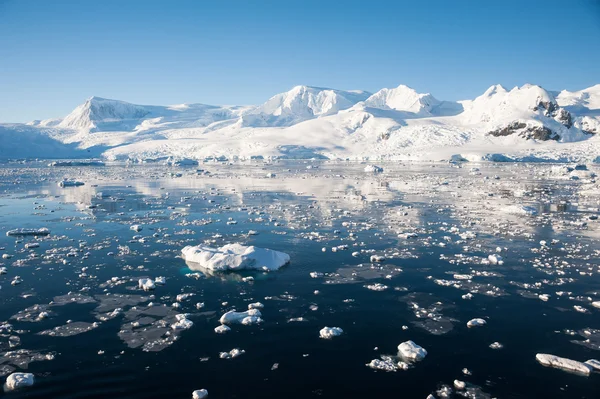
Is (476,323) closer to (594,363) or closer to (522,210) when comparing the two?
(594,363)

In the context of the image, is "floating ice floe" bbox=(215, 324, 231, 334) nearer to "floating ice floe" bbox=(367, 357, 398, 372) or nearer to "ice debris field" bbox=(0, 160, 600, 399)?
"ice debris field" bbox=(0, 160, 600, 399)

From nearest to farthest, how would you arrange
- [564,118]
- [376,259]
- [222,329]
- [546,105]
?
[222,329]
[376,259]
[564,118]
[546,105]

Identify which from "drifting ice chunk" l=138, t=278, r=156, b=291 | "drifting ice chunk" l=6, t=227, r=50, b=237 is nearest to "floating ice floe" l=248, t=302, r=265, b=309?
"drifting ice chunk" l=138, t=278, r=156, b=291

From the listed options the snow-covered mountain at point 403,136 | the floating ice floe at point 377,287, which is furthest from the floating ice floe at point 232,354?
the snow-covered mountain at point 403,136

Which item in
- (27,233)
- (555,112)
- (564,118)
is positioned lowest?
(27,233)

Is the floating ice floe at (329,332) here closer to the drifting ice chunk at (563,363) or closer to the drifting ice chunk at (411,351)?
the drifting ice chunk at (411,351)

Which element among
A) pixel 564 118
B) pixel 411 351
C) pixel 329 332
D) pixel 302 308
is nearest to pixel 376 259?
pixel 302 308
